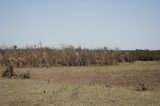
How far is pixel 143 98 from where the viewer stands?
10383mm

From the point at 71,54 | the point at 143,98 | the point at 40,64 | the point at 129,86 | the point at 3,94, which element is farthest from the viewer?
the point at 71,54

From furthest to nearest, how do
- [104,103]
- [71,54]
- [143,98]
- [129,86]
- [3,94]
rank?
1. [71,54]
2. [129,86]
3. [3,94]
4. [143,98]
5. [104,103]

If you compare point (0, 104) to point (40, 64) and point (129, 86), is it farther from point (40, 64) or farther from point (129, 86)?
point (40, 64)

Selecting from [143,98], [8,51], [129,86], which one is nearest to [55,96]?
[143,98]

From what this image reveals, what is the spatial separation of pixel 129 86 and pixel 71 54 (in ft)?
52.1

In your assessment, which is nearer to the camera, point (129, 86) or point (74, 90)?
point (74, 90)

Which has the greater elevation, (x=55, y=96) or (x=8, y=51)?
(x=8, y=51)

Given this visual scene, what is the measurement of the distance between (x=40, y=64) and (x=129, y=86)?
15180 millimetres

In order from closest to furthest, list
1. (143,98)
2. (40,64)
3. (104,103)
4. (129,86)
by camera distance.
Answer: (104,103), (143,98), (129,86), (40,64)

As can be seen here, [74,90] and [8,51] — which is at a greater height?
[8,51]

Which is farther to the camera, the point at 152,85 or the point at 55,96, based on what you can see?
the point at 152,85

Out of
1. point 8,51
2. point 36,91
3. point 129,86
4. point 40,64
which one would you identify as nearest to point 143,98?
point 129,86

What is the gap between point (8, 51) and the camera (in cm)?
3056

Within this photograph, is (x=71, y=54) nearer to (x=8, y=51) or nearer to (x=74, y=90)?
(x=8, y=51)
